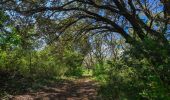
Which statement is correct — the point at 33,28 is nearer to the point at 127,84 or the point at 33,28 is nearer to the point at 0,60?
the point at 0,60

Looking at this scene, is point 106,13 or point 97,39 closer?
point 106,13

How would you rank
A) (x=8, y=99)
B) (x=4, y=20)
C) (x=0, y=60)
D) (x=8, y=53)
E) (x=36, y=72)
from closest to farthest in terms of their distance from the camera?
(x=8, y=99) → (x=4, y=20) → (x=0, y=60) → (x=8, y=53) → (x=36, y=72)

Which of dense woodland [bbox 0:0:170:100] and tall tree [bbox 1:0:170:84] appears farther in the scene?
tall tree [bbox 1:0:170:84]

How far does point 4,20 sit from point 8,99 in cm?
346

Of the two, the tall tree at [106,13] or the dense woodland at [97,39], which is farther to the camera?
the tall tree at [106,13]

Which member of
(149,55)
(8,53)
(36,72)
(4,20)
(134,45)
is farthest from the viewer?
(36,72)

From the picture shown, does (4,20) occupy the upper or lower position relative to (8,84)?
upper

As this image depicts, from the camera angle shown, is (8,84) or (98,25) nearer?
(8,84)

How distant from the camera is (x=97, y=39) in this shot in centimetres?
2559

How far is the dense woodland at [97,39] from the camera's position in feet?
35.0

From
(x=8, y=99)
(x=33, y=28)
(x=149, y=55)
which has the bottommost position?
(x=8, y=99)

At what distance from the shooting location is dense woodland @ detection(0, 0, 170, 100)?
420 inches

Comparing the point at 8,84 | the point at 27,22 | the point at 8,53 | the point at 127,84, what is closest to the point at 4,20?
the point at 27,22

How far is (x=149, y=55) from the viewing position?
10.8 meters
